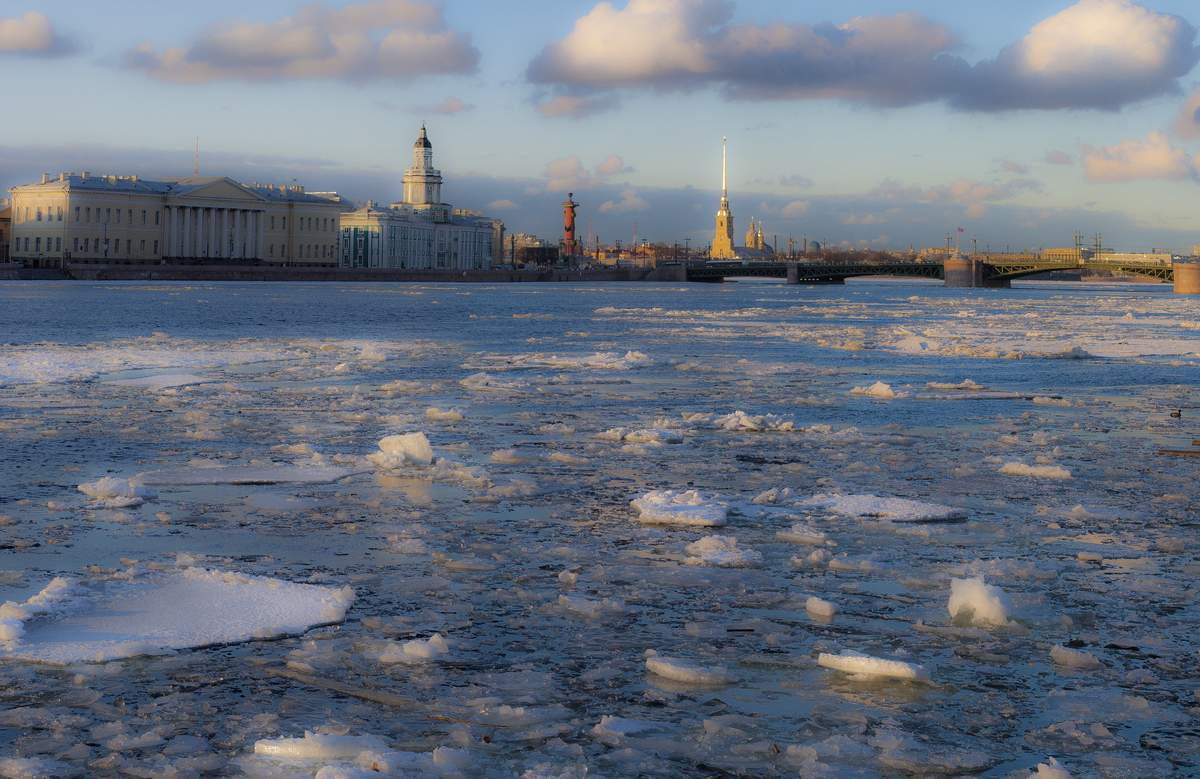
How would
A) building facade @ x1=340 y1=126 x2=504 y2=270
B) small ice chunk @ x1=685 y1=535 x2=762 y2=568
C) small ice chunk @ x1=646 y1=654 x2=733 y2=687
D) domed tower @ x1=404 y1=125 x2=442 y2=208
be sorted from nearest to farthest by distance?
small ice chunk @ x1=646 y1=654 x2=733 y2=687 < small ice chunk @ x1=685 y1=535 x2=762 y2=568 < building facade @ x1=340 y1=126 x2=504 y2=270 < domed tower @ x1=404 y1=125 x2=442 y2=208

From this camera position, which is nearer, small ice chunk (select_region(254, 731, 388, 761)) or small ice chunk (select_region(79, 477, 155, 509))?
small ice chunk (select_region(254, 731, 388, 761))

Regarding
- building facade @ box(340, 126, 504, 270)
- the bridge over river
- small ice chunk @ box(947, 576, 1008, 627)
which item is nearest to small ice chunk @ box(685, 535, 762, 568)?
small ice chunk @ box(947, 576, 1008, 627)

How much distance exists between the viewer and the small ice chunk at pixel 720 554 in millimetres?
7059

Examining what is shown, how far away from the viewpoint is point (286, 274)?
122500mm

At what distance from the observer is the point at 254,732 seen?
4480 millimetres

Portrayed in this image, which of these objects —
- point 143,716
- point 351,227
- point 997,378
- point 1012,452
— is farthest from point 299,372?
point 351,227

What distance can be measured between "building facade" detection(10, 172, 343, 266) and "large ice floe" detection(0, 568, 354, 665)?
117 m

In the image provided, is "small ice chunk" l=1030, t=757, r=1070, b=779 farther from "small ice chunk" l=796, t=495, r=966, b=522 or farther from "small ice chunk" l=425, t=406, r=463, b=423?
"small ice chunk" l=425, t=406, r=463, b=423

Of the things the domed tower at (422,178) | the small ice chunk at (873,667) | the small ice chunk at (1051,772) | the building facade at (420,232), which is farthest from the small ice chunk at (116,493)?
the domed tower at (422,178)

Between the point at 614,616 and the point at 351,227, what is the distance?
150 meters

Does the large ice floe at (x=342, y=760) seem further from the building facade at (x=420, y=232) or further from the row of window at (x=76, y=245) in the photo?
the building facade at (x=420, y=232)

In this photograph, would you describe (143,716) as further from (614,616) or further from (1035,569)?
(1035,569)

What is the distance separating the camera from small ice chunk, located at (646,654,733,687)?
509cm

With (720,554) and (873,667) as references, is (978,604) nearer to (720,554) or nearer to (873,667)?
(873,667)
